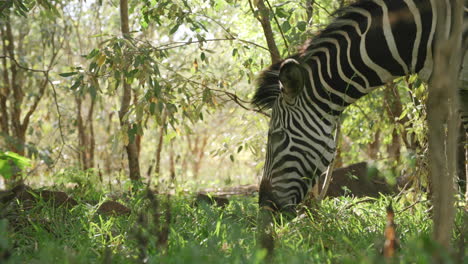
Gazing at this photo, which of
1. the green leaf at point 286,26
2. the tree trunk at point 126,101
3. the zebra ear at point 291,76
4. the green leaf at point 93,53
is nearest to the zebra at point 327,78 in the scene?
the zebra ear at point 291,76

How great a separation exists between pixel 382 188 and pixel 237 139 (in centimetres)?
229

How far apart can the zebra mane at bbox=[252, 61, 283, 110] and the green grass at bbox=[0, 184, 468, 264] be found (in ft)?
3.42

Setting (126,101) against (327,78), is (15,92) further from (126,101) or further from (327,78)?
(327,78)

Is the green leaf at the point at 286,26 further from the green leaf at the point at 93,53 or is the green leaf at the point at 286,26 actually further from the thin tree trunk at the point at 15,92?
the thin tree trunk at the point at 15,92

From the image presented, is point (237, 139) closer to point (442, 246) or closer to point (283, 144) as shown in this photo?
point (283, 144)

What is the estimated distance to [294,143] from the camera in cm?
469

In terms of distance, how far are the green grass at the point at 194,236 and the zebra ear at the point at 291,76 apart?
44.1 inches

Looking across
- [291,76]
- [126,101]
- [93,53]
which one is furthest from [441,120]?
[126,101]

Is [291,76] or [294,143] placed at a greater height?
[291,76]

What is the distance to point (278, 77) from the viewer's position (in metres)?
4.88

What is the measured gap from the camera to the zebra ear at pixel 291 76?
15.1ft

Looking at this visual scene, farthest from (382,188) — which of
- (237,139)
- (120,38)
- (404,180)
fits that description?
(120,38)

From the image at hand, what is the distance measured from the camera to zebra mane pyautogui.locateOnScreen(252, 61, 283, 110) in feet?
16.3

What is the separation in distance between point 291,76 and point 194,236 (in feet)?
5.52
